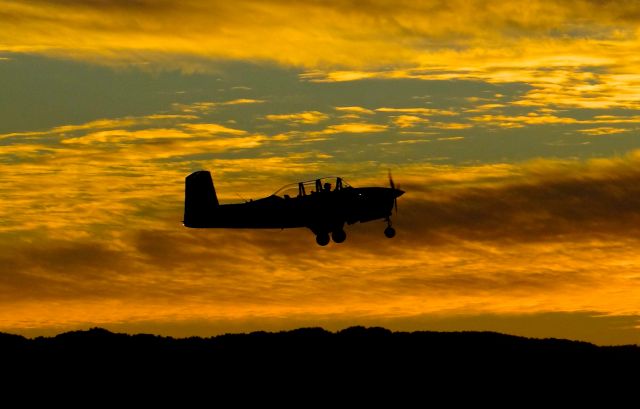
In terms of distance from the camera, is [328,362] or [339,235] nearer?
[339,235]

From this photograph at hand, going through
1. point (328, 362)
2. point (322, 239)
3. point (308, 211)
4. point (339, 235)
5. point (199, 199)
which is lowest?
point (328, 362)

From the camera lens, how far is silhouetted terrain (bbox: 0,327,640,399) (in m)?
91.6

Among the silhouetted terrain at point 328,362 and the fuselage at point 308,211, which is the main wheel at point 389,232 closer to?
the fuselage at point 308,211

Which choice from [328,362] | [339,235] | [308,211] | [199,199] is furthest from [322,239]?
[328,362]

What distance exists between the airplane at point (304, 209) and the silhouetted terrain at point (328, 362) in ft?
38.5

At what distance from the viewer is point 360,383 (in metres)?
92.2

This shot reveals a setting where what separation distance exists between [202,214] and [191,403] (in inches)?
536

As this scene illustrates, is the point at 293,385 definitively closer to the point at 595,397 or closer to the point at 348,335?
the point at 348,335

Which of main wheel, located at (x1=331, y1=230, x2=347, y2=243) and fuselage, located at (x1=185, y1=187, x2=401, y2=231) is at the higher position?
fuselage, located at (x1=185, y1=187, x2=401, y2=231)

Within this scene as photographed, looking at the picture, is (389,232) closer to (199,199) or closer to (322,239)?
(322,239)

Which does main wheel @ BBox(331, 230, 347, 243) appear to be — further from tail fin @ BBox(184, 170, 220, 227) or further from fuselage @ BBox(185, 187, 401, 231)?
tail fin @ BBox(184, 170, 220, 227)

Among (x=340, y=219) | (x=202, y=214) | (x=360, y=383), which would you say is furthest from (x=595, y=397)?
(x=202, y=214)

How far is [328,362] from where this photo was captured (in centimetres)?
9300

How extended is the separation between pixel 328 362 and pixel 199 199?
1564 cm
